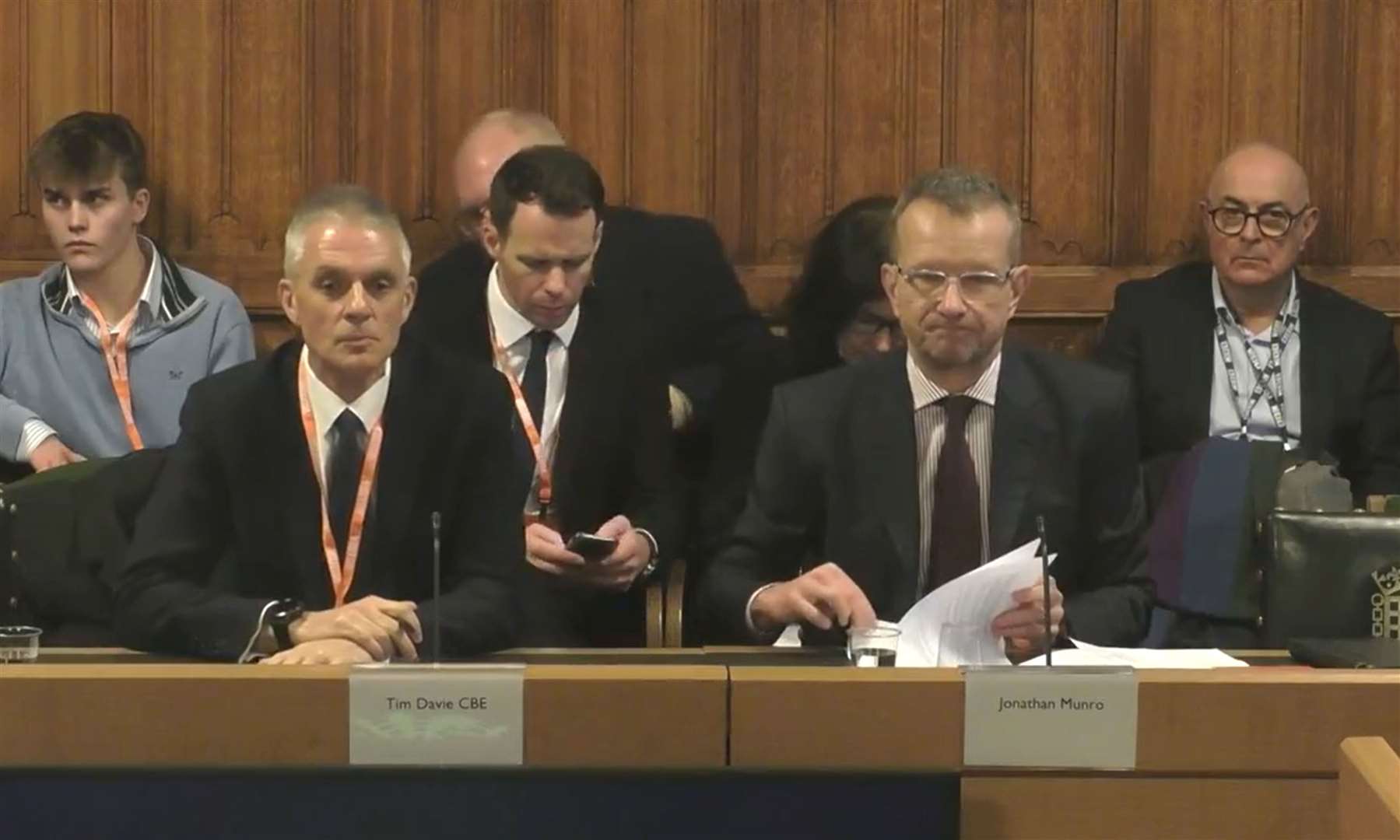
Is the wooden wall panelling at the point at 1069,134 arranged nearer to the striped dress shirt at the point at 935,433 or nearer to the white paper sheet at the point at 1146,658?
the striped dress shirt at the point at 935,433

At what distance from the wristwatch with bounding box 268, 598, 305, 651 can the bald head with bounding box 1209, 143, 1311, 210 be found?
2900 millimetres

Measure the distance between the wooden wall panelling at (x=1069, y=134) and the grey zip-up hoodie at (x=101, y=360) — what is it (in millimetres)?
2024

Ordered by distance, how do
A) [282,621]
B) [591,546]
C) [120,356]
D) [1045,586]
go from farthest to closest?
1. [120,356]
2. [591,546]
3. [282,621]
4. [1045,586]

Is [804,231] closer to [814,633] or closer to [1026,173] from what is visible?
[1026,173]

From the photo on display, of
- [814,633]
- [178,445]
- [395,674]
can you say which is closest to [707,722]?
[395,674]

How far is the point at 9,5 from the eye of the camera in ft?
17.9

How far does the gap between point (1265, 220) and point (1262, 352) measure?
309 millimetres

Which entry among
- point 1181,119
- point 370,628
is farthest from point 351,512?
point 1181,119

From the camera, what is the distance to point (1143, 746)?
2330 millimetres

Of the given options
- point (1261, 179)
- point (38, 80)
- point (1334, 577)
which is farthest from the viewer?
point (38, 80)

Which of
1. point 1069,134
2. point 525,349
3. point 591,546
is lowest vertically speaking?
point 591,546

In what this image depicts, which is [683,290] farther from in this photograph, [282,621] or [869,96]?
[282,621]

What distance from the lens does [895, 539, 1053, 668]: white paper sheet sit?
280cm

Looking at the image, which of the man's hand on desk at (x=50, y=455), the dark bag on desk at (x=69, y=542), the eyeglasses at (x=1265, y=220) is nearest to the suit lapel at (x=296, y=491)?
the dark bag on desk at (x=69, y=542)
